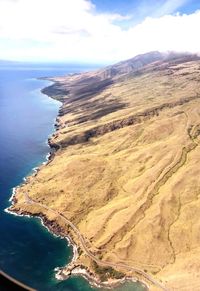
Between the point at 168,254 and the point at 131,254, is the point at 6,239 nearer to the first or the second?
the point at 131,254

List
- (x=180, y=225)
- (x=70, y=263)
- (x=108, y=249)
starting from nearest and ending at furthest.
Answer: (x=70, y=263) → (x=108, y=249) → (x=180, y=225)

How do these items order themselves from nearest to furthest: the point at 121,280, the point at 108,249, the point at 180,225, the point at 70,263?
1. the point at 121,280
2. the point at 70,263
3. the point at 108,249
4. the point at 180,225

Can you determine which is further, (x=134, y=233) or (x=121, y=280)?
(x=134, y=233)

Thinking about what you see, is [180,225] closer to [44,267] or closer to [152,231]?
[152,231]

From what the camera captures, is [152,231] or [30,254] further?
[152,231]

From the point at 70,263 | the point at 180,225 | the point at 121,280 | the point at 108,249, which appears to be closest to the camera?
the point at 121,280

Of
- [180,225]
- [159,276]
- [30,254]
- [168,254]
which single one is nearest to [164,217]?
[180,225]

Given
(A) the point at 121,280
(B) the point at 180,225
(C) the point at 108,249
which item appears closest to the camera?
(A) the point at 121,280

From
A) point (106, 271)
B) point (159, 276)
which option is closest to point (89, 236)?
point (106, 271)
